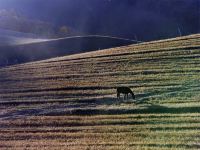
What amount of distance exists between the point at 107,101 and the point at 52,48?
194 feet

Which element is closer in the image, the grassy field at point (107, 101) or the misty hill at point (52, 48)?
the grassy field at point (107, 101)

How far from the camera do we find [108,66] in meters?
57.3

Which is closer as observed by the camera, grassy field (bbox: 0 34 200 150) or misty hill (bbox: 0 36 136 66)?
grassy field (bbox: 0 34 200 150)

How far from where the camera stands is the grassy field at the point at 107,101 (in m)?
29.8

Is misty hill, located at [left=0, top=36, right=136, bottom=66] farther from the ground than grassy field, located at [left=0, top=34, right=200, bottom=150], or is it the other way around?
misty hill, located at [left=0, top=36, right=136, bottom=66]

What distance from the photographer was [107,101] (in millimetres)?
41344

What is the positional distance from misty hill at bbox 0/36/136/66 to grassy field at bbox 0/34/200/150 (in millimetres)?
25669

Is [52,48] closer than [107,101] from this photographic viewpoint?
No

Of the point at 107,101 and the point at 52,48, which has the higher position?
the point at 52,48

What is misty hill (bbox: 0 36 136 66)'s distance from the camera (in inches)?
3660

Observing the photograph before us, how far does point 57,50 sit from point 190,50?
44852 millimetres

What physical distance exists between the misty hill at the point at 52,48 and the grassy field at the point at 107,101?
2567 cm

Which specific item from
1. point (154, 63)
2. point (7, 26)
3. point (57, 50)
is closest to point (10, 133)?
point (154, 63)

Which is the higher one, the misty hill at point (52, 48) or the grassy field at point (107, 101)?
the misty hill at point (52, 48)
